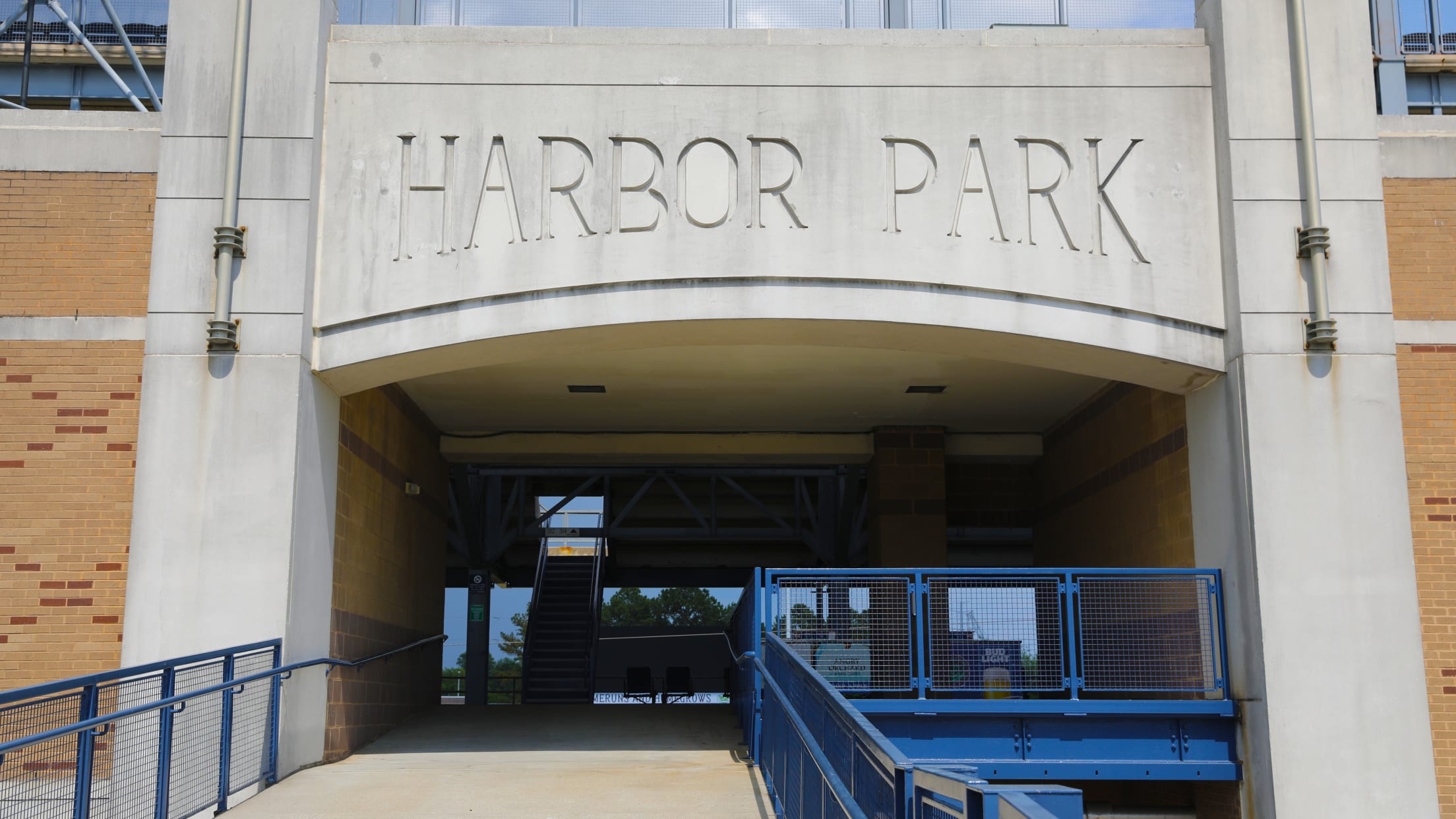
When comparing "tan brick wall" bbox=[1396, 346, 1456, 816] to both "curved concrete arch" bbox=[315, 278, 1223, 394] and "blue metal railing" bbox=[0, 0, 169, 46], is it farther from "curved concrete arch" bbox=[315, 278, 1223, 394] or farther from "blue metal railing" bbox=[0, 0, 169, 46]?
"blue metal railing" bbox=[0, 0, 169, 46]

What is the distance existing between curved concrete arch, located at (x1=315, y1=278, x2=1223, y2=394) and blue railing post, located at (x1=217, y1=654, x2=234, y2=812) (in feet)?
10.6

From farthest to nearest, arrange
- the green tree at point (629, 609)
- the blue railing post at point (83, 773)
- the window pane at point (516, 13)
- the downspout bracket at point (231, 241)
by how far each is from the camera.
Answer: the green tree at point (629, 609)
the window pane at point (516, 13)
the downspout bracket at point (231, 241)
the blue railing post at point (83, 773)

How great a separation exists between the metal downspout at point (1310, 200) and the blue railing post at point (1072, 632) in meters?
2.81

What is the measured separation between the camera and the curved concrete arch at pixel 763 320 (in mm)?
10852

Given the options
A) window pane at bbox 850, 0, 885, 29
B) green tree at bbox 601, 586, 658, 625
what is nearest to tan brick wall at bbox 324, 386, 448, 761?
window pane at bbox 850, 0, 885, 29

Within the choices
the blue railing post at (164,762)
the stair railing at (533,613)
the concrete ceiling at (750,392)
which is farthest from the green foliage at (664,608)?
the blue railing post at (164,762)

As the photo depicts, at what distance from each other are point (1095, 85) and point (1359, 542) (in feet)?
14.7

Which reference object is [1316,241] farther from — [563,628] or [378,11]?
[563,628]

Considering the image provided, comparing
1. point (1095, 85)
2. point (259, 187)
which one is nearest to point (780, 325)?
point (1095, 85)

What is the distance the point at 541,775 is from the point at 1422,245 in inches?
347

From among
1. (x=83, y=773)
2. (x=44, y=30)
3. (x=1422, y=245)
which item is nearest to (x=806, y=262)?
(x=1422, y=245)

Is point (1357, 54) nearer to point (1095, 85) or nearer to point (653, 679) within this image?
point (1095, 85)

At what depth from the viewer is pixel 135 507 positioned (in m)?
10.1

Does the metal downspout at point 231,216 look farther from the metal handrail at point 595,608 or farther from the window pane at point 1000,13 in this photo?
the metal handrail at point 595,608
